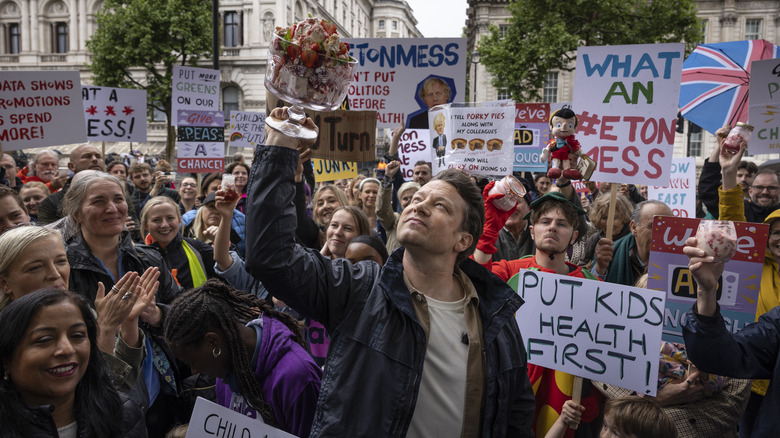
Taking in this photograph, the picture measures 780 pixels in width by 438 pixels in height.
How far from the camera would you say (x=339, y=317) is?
211 centimetres

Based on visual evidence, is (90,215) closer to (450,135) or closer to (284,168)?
(284,168)

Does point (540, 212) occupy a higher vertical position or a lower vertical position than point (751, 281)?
higher

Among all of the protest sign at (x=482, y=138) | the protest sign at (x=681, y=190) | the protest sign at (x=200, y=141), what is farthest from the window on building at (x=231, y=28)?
the protest sign at (x=482, y=138)

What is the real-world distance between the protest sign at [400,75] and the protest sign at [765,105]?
2384mm

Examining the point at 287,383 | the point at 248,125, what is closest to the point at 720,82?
the point at 287,383

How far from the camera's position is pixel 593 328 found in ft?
9.45

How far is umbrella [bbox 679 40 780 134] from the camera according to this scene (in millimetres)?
5309

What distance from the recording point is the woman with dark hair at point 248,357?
7.64ft

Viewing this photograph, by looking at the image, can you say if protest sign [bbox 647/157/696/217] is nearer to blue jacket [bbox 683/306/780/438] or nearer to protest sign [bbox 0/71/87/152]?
blue jacket [bbox 683/306/780/438]

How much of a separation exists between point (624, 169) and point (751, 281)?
145cm

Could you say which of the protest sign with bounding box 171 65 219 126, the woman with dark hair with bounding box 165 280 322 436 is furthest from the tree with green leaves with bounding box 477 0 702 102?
the woman with dark hair with bounding box 165 280 322 436

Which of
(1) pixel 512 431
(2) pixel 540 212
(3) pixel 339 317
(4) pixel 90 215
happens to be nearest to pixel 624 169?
(2) pixel 540 212

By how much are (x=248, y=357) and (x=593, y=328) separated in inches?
65.3

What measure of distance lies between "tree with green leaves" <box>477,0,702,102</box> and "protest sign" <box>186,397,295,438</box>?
29666mm
